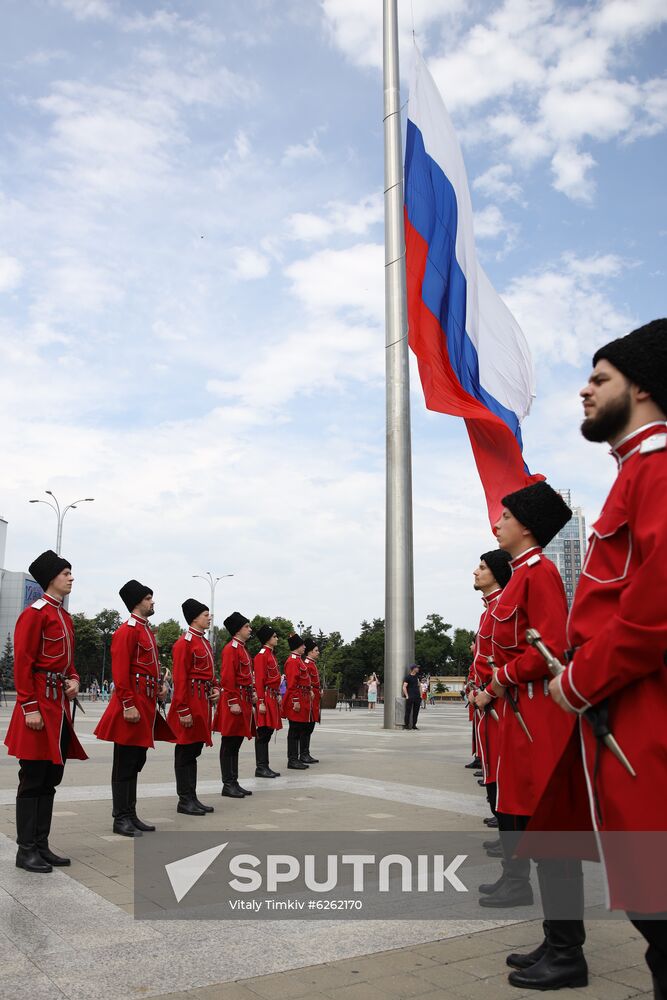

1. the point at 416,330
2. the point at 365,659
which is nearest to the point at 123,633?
the point at 416,330

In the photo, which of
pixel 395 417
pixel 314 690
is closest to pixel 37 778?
Answer: pixel 314 690

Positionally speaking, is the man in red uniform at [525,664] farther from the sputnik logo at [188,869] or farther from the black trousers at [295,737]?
the black trousers at [295,737]

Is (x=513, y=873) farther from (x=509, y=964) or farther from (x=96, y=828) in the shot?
(x=96, y=828)

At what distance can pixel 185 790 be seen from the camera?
27.3ft

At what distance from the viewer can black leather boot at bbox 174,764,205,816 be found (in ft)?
27.0

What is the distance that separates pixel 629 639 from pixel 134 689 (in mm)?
5740

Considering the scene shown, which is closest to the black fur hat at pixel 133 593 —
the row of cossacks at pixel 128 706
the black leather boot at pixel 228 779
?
the row of cossacks at pixel 128 706

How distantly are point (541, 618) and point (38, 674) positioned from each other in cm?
377

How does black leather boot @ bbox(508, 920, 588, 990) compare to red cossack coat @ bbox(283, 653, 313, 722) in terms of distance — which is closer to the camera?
black leather boot @ bbox(508, 920, 588, 990)

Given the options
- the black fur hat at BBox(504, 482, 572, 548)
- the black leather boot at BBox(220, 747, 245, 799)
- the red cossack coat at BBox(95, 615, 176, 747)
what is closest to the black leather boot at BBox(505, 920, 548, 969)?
the black fur hat at BBox(504, 482, 572, 548)

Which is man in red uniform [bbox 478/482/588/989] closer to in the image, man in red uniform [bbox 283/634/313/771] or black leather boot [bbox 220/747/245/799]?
black leather boot [bbox 220/747/245/799]

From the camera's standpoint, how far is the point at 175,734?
8.09 m

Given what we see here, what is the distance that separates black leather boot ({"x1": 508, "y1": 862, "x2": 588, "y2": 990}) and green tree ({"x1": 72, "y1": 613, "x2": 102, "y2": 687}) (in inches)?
3251

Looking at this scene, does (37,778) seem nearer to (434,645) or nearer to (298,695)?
(298,695)
